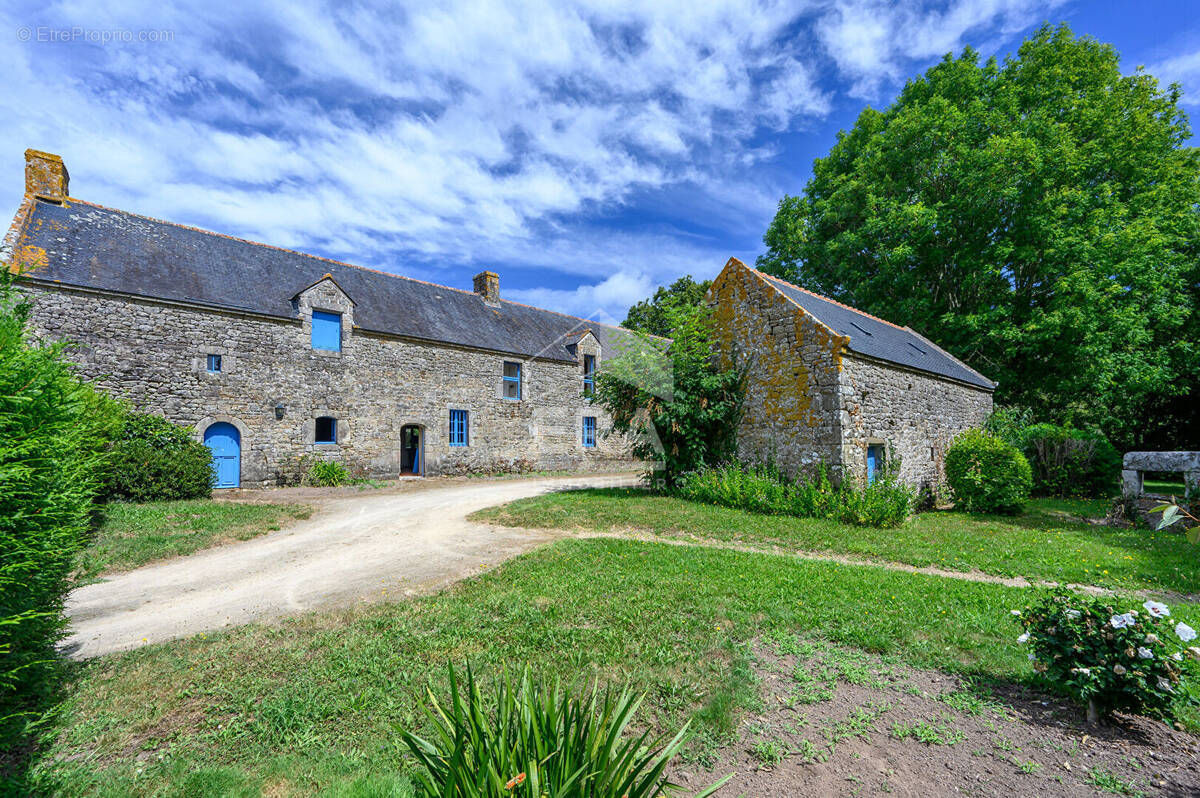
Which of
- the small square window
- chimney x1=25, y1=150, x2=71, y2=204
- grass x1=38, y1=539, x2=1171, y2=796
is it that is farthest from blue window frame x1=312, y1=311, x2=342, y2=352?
grass x1=38, y1=539, x2=1171, y2=796

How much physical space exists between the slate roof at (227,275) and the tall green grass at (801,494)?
4.24 meters

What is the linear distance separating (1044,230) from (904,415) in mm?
8962

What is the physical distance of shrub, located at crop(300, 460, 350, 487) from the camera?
1469cm

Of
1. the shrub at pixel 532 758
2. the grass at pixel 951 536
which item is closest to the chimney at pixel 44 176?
the grass at pixel 951 536

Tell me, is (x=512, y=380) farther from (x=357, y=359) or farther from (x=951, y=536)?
(x=951, y=536)

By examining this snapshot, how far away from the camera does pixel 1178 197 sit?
15.8 metres

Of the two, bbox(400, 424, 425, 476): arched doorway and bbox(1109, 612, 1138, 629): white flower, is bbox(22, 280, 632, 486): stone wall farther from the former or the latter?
bbox(1109, 612, 1138, 629): white flower

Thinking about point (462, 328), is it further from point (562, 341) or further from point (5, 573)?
point (5, 573)

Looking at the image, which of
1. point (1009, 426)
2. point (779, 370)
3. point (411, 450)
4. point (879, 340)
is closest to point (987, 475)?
point (879, 340)

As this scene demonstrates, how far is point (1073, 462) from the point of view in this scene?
13.6m

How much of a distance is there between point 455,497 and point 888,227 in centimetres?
1696

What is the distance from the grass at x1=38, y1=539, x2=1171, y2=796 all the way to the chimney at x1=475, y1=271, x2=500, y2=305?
17676mm

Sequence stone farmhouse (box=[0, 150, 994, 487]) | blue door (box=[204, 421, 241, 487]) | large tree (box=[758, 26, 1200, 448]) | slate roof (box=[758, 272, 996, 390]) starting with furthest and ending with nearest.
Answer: large tree (box=[758, 26, 1200, 448])
blue door (box=[204, 421, 241, 487])
slate roof (box=[758, 272, 996, 390])
stone farmhouse (box=[0, 150, 994, 487])

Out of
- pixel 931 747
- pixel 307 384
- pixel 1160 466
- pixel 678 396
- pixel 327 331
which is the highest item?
pixel 327 331
